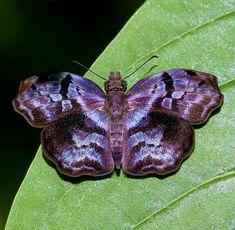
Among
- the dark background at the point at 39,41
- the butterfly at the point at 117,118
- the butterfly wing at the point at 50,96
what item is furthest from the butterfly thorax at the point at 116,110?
the dark background at the point at 39,41

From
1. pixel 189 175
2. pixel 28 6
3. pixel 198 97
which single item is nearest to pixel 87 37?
pixel 28 6

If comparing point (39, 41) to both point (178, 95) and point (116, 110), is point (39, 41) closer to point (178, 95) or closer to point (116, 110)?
point (116, 110)

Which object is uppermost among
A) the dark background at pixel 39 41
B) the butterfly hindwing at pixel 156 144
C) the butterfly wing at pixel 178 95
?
the butterfly wing at pixel 178 95

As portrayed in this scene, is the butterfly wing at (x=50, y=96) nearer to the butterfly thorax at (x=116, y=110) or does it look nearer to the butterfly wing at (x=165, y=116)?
the butterfly thorax at (x=116, y=110)

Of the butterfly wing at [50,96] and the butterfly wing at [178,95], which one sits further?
the butterfly wing at [50,96]

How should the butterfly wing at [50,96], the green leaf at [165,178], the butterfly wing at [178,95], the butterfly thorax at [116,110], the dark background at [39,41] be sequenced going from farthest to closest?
the dark background at [39,41], the butterfly wing at [50,96], the butterfly thorax at [116,110], the butterfly wing at [178,95], the green leaf at [165,178]

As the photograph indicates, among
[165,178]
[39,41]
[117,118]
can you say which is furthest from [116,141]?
[39,41]

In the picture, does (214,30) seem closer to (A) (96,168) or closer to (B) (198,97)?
(B) (198,97)

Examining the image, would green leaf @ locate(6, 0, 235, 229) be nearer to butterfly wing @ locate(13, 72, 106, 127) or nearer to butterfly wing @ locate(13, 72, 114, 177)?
butterfly wing @ locate(13, 72, 114, 177)

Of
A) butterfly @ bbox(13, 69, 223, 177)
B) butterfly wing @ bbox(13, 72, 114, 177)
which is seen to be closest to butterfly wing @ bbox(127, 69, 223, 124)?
butterfly @ bbox(13, 69, 223, 177)
